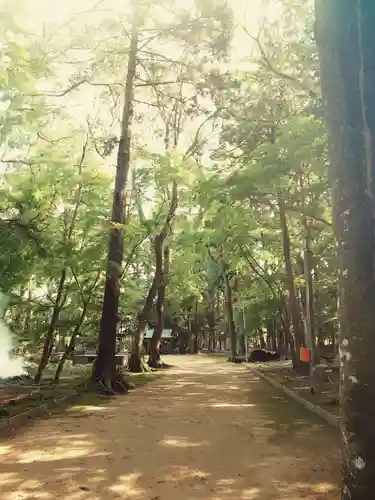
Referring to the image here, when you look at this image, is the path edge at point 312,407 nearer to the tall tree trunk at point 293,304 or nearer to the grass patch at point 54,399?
the tall tree trunk at point 293,304

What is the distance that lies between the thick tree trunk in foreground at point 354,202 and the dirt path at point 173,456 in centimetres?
146

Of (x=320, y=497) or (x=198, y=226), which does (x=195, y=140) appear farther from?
(x=320, y=497)

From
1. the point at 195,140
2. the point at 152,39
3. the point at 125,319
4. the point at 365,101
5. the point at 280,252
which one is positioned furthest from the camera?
the point at 125,319

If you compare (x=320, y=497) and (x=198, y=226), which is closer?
(x=320, y=497)

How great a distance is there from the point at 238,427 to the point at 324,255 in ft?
58.3

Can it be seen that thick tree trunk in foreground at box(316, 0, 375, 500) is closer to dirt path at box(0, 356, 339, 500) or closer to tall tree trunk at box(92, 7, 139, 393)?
dirt path at box(0, 356, 339, 500)

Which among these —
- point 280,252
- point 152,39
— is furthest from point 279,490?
point 280,252

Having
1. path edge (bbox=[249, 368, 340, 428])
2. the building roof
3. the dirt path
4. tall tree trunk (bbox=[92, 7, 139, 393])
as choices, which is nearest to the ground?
path edge (bbox=[249, 368, 340, 428])

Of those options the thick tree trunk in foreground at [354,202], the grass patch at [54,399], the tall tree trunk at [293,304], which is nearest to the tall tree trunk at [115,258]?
the grass patch at [54,399]

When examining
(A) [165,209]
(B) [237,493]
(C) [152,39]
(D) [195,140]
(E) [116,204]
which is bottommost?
(B) [237,493]

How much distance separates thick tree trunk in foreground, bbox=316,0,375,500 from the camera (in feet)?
11.8

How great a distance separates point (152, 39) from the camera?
56.0 feet

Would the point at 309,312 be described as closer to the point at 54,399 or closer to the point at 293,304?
the point at 293,304

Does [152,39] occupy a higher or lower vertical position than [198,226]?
higher
